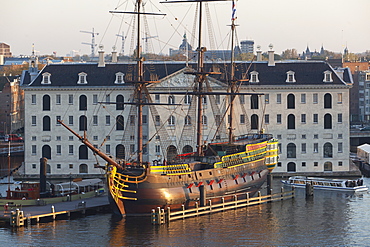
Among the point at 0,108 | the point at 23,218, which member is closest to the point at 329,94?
the point at 23,218

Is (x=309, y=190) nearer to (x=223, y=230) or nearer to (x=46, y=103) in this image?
(x=223, y=230)

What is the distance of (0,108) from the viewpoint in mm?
180625

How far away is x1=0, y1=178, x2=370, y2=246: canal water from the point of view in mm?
72000

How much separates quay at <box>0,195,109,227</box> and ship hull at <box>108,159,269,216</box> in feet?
10.2

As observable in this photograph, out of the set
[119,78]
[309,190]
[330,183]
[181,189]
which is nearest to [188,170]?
[181,189]

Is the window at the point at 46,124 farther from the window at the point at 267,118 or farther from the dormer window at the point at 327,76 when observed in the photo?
the dormer window at the point at 327,76

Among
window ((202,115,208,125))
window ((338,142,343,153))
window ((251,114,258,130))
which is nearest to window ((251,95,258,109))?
window ((251,114,258,130))

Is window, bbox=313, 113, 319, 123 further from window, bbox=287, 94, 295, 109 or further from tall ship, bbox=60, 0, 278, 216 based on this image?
tall ship, bbox=60, 0, 278, 216

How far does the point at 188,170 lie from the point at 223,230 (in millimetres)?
11813

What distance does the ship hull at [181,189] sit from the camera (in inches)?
3219

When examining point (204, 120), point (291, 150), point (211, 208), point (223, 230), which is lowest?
point (223, 230)

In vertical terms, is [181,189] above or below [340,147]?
below

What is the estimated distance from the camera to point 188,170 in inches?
3415

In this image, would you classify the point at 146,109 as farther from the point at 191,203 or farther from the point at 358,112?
the point at 358,112
